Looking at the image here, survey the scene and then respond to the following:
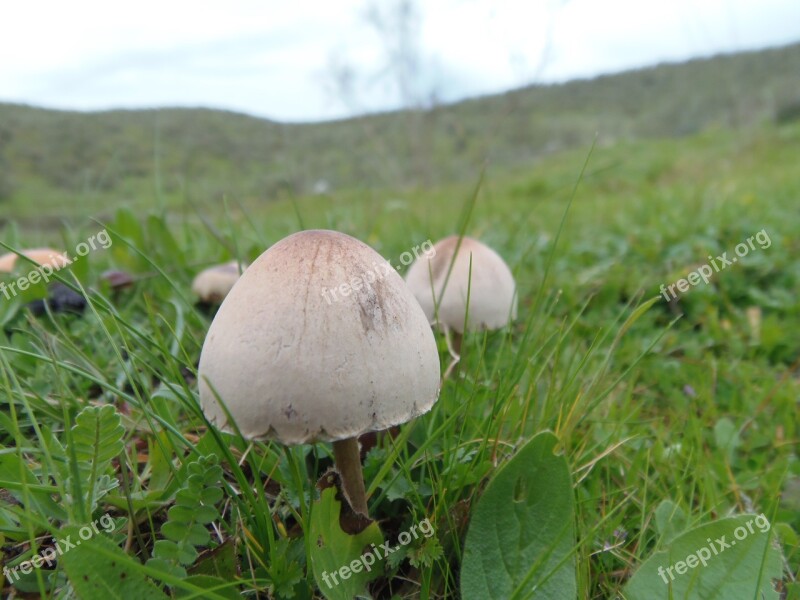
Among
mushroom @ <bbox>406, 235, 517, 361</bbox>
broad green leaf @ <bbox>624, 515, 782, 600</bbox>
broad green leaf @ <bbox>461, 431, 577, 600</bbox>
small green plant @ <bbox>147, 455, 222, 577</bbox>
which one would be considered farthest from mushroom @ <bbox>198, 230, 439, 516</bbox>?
mushroom @ <bbox>406, 235, 517, 361</bbox>

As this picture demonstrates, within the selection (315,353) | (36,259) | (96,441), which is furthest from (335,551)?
(36,259)

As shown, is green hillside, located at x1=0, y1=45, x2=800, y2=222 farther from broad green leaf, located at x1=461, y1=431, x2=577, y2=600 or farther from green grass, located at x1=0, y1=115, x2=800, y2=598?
broad green leaf, located at x1=461, y1=431, x2=577, y2=600

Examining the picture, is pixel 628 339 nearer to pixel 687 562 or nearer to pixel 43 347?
pixel 687 562

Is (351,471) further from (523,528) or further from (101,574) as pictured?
(101,574)

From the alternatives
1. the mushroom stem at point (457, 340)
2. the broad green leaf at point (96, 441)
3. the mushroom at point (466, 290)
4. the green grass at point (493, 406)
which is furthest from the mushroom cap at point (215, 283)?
the broad green leaf at point (96, 441)

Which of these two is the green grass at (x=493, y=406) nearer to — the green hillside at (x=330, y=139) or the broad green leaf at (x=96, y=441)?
the broad green leaf at (x=96, y=441)

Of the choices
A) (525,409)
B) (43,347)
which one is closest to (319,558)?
(525,409)
